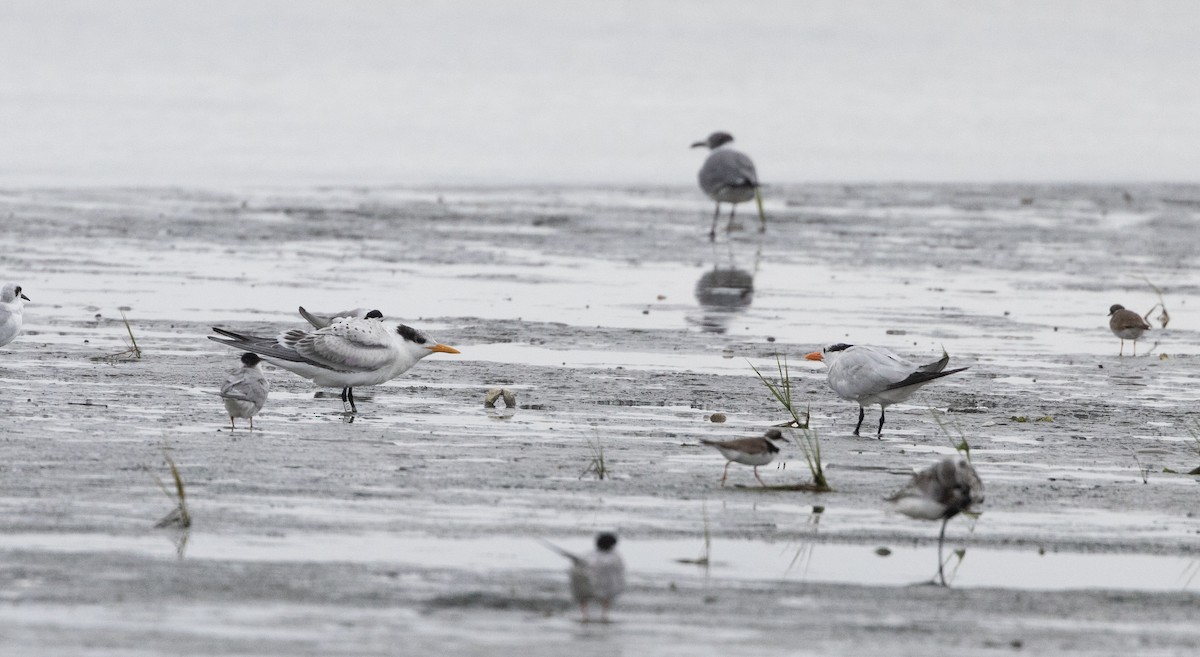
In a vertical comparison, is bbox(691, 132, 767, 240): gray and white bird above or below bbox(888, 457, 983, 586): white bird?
above

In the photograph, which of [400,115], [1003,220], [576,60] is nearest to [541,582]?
[1003,220]

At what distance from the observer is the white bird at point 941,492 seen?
8.66 m

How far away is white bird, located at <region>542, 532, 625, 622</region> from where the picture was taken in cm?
736

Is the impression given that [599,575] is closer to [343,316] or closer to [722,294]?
[343,316]

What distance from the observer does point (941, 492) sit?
28.5 ft

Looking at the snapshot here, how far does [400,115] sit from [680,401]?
35.1 m

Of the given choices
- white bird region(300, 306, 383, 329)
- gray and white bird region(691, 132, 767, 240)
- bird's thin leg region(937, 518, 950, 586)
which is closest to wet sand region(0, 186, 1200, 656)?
bird's thin leg region(937, 518, 950, 586)

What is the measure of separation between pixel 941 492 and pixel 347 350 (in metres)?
5.02

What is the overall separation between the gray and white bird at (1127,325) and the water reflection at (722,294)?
10.9 feet

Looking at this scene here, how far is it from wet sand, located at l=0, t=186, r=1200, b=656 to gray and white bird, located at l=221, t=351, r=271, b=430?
0.25 metres

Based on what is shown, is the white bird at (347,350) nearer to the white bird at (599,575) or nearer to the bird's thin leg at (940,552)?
the bird's thin leg at (940,552)

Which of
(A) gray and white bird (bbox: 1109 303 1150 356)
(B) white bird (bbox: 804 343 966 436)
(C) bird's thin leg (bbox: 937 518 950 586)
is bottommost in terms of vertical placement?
(C) bird's thin leg (bbox: 937 518 950 586)

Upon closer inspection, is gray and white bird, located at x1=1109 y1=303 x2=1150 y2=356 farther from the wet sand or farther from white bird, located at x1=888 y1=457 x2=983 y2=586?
white bird, located at x1=888 y1=457 x2=983 y2=586

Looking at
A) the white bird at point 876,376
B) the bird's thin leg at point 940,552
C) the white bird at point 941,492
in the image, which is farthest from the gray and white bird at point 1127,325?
the white bird at point 941,492
